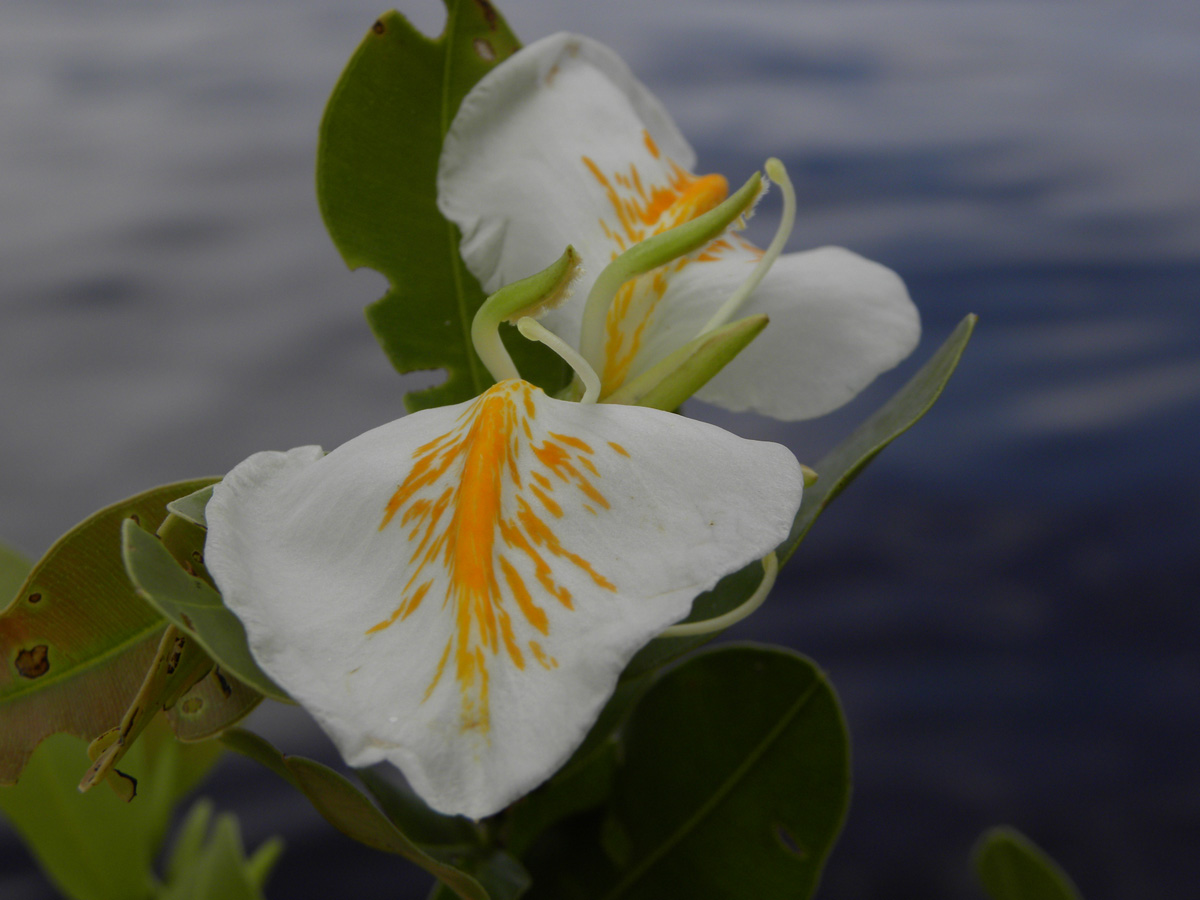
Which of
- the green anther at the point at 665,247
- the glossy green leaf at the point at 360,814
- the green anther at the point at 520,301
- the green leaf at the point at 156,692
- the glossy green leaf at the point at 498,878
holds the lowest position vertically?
the glossy green leaf at the point at 498,878

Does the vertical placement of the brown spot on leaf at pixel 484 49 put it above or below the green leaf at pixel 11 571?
above

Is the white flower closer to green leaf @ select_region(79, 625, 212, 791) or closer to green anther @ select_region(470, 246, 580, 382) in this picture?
green anther @ select_region(470, 246, 580, 382)

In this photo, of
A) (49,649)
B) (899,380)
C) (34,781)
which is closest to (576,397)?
(49,649)

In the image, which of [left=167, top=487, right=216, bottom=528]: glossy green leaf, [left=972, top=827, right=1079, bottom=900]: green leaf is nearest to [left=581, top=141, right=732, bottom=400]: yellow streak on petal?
[left=167, top=487, right=216, bottom=528]: glossy green leaf

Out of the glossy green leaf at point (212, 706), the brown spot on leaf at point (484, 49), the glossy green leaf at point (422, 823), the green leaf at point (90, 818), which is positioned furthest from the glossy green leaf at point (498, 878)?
the brown spot on leaf at point (484, 49)

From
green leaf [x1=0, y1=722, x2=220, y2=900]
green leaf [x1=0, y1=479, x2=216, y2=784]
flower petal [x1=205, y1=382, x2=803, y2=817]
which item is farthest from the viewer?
green leaf [x1=0, y1=722, x2=220, y2=900]

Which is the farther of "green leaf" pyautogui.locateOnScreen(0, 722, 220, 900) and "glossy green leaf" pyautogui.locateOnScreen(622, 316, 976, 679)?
"green leaf" pyautogui.locateOnScreen(0, 722, 220, 900)

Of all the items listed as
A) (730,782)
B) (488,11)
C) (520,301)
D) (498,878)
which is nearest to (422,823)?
(498,878)

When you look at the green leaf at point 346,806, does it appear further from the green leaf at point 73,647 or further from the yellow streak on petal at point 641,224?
the yellow streak on petal at point 641,224
